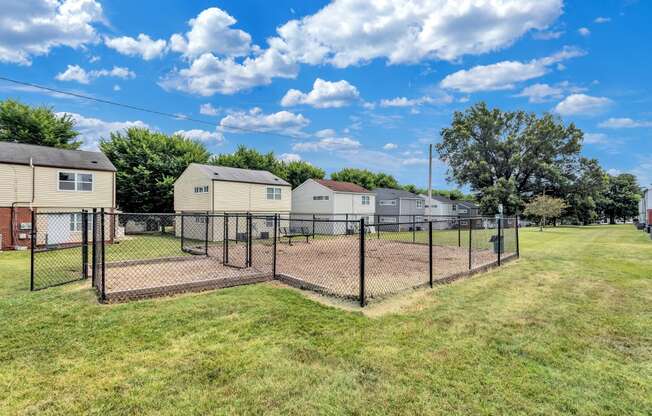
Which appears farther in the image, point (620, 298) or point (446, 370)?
point (620, 298)

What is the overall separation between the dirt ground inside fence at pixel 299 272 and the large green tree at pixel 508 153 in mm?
31386

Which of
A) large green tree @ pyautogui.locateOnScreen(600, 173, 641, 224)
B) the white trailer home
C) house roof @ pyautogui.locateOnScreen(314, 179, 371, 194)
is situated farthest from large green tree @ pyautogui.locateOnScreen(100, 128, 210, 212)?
large green tree @ pyautogui.locateOnScreen(600, 173, 641, 224)

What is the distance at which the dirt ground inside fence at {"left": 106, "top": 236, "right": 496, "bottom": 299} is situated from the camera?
641cm

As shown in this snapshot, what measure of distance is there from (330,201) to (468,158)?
2279cm

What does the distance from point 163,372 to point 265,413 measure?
1.32 meters

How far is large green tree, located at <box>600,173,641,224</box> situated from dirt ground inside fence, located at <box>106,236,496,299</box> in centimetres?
6334

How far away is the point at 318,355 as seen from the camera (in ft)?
12.1

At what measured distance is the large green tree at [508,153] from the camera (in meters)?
38.3

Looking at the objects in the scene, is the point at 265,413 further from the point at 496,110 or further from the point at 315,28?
the point at 496,110

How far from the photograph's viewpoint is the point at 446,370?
10.9ft

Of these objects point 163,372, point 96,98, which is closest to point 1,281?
point 163,372

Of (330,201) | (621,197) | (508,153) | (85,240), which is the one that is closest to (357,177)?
(330,201)

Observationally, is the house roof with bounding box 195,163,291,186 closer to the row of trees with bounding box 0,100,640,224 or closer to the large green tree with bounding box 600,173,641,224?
the row of trees with bounding box 0,100,640,224

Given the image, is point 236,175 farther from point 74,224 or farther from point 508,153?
point 508,153
